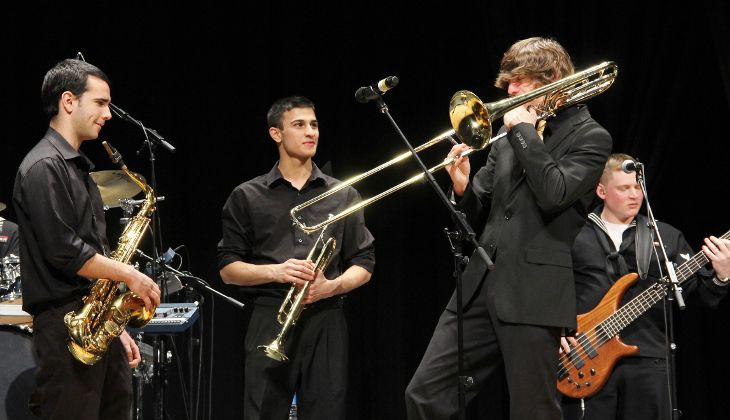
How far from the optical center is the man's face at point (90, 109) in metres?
3.79

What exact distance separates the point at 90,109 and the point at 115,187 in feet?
3.80

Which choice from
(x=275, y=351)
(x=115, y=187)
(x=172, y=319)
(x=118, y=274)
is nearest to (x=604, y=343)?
(x=275, y=351)

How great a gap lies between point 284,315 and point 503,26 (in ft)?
9.24

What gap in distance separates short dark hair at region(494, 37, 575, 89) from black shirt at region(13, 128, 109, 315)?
6.08 feet

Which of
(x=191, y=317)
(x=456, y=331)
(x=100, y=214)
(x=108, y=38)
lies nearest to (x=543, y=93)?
(x=456, y=331)

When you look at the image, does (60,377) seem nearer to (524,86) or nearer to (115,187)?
(115,187)

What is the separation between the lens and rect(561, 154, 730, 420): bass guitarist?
4.75 metres

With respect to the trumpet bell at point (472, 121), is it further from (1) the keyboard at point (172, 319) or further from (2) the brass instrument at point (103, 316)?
(1) the keyboard at point (172, 319)

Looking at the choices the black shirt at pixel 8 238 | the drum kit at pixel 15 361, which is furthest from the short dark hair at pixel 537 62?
the black shirt at pixel 8 238

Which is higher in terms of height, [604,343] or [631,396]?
[604,343]

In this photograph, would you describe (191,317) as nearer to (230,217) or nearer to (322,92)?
(230,217)

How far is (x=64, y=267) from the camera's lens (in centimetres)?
346

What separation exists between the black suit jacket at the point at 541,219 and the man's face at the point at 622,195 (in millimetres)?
1684

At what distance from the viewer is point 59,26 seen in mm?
6176
